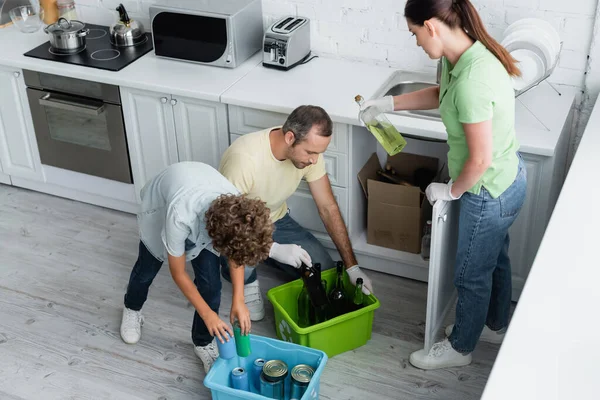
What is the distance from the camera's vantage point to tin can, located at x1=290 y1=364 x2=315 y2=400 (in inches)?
98.4

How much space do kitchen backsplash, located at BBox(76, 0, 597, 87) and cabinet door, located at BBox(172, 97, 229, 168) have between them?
614 millimetres

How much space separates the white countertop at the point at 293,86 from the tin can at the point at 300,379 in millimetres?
996

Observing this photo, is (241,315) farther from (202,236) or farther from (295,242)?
(295,242)

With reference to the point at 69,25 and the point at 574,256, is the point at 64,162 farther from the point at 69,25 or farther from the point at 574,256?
the point at 574,256

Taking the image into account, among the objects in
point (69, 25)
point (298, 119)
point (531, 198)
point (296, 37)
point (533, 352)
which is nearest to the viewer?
point (533, 352)

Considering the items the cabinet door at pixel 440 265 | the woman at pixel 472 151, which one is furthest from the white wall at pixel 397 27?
the cabinet door at pixel 440 265

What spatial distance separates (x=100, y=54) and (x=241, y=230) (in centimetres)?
189

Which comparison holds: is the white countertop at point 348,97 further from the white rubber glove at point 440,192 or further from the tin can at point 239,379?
the tin can at point 239,379

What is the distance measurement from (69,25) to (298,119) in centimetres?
157

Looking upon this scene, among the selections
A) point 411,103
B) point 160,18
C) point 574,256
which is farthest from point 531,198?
point 160,18

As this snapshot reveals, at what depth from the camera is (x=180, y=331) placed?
10.1 feet

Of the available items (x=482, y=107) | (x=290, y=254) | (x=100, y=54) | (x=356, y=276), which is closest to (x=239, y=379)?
(x=290, y=254)

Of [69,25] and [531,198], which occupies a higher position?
[69,25]

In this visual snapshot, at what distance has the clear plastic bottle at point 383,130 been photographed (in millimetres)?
2869
